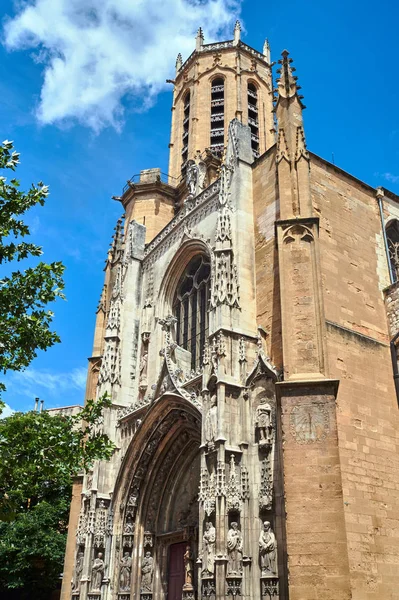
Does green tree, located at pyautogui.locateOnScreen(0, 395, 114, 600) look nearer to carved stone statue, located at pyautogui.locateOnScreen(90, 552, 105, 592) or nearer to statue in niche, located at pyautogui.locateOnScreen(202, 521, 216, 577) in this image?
carved stone statue, located at pyautogui.locateOnScreen(90, 552, 105, 592)

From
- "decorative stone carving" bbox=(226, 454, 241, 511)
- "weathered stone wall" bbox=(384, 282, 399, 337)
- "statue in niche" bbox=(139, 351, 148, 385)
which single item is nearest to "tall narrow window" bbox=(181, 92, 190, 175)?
"statue in niche" bbox=(139, 351, 148, 385)

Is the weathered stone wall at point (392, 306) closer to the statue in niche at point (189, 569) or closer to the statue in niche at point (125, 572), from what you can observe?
the statue in niche at point (189, 569)

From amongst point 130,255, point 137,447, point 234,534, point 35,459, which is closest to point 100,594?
point 137,447

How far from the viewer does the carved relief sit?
10695mm

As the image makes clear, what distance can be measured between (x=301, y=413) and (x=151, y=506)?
8441 mm

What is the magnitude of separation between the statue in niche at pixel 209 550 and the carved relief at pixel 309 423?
3585 mm

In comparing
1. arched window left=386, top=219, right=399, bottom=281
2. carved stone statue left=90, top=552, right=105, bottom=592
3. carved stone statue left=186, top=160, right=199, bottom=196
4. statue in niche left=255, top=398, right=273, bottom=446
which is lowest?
carved stone statue left=90, top=552, right=105, bottom=592

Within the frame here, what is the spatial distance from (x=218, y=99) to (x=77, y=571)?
23778mm

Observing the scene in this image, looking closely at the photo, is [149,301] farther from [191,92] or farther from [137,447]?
[191,92]

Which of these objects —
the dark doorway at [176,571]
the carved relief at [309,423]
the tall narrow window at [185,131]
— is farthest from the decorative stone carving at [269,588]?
the tall narrow window at [185,131]

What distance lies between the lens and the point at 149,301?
21234 mm

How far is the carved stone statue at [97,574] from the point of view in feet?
56.1

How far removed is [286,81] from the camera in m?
16.1

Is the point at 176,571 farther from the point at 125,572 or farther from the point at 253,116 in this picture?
the point at 253,116
